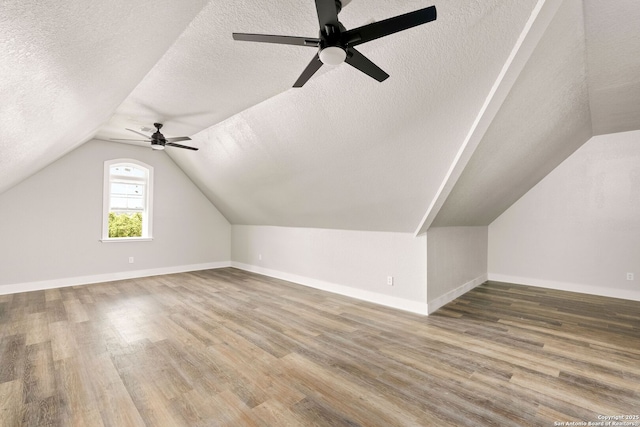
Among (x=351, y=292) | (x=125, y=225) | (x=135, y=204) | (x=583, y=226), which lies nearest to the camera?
(x=351, y=292)

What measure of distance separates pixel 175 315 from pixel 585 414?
3995 mm

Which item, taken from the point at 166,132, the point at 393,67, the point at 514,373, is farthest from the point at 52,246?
the point at 514,373

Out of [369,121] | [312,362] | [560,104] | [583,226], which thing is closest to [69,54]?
[369,121]

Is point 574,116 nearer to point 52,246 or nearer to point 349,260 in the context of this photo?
point 349,260

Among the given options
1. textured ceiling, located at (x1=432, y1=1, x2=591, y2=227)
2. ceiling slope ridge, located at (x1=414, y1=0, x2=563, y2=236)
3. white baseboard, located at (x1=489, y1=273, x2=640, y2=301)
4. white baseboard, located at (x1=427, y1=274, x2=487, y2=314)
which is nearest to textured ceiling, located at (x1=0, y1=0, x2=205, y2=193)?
ceiling slope ridge, located at (x1=414, y1=0, x2=563, y2=236)

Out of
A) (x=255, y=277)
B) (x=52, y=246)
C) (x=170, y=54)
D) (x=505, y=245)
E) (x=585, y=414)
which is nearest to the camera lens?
(x=585, y=414)

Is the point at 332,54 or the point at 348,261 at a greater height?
the point at 332,54

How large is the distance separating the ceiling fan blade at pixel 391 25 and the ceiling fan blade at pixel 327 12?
10 cm

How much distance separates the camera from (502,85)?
7.48ft

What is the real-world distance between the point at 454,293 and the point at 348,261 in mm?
1697

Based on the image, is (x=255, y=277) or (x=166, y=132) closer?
(x=166, y=132)

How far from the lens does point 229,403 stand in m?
1.95

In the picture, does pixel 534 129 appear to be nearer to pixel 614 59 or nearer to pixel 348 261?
pixel 614 59

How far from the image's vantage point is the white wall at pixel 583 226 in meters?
4.39
